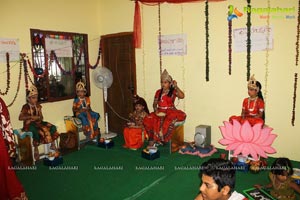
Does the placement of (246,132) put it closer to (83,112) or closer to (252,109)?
(252,109)

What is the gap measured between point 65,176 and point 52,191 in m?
0.45

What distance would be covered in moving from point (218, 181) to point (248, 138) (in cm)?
165

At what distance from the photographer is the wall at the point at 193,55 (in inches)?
165

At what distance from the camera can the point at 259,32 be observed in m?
4.26

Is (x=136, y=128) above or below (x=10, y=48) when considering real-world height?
below

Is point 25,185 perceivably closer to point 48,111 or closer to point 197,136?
point 48,111

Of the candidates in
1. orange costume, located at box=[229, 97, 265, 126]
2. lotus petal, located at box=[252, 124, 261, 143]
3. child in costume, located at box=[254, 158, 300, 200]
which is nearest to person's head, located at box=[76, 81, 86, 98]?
orange costume, located at box=[229, 97, 265, 126]

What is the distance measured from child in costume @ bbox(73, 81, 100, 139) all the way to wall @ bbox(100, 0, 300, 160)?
1178 millimetres

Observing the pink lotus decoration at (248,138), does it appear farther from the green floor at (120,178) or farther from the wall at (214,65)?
the wall at (214,65)

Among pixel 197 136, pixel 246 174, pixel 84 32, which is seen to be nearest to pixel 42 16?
pixel 84 32

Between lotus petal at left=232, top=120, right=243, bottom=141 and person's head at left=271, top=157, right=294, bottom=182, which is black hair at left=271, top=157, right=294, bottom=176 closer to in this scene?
person's head at left=271, top=157, right=294, bottom=182

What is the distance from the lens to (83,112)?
5039 mm

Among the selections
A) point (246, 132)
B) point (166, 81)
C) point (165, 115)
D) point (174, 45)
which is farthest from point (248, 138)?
point (174, 45)

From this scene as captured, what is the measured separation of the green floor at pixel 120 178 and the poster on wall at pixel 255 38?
1.76 m
